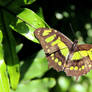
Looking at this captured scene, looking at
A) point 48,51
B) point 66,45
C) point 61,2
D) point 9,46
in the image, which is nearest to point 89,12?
point 61,2

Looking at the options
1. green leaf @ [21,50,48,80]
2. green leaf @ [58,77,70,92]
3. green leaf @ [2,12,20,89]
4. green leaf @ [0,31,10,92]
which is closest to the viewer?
green leaf @ [0,31,10,92]

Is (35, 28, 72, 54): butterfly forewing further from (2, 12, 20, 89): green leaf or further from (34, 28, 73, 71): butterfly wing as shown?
(2, 12, 20, 89): green leaf

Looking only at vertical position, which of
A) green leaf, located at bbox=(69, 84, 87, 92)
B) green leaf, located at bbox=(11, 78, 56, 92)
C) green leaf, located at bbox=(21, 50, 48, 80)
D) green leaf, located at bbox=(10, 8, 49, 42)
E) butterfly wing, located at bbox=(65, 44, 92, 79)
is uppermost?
green leaf, located at bbox=(10, 8, 49, 42)

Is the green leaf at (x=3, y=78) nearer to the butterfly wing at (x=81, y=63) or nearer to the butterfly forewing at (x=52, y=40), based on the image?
the butterfly forewing at (x=52, y=40)

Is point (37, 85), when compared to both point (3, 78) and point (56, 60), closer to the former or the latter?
point (56, 60)

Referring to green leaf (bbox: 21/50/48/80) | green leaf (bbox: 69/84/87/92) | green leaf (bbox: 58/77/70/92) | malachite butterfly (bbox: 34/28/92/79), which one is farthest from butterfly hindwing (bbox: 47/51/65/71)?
green leaf (bbox: 69/84/87/92)

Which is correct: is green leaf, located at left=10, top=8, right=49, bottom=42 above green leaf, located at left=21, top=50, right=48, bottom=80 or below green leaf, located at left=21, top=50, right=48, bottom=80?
above

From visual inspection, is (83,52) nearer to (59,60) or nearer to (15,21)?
(59,60)

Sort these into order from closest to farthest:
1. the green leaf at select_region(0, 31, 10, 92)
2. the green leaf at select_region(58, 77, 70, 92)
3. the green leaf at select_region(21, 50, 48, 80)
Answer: the green leaf at select_region(0, 31, 10, 92)
the green leaf at select_region(21, 50, 48, 80)
the green leaf at select_region(58, 77, 70, 92)
